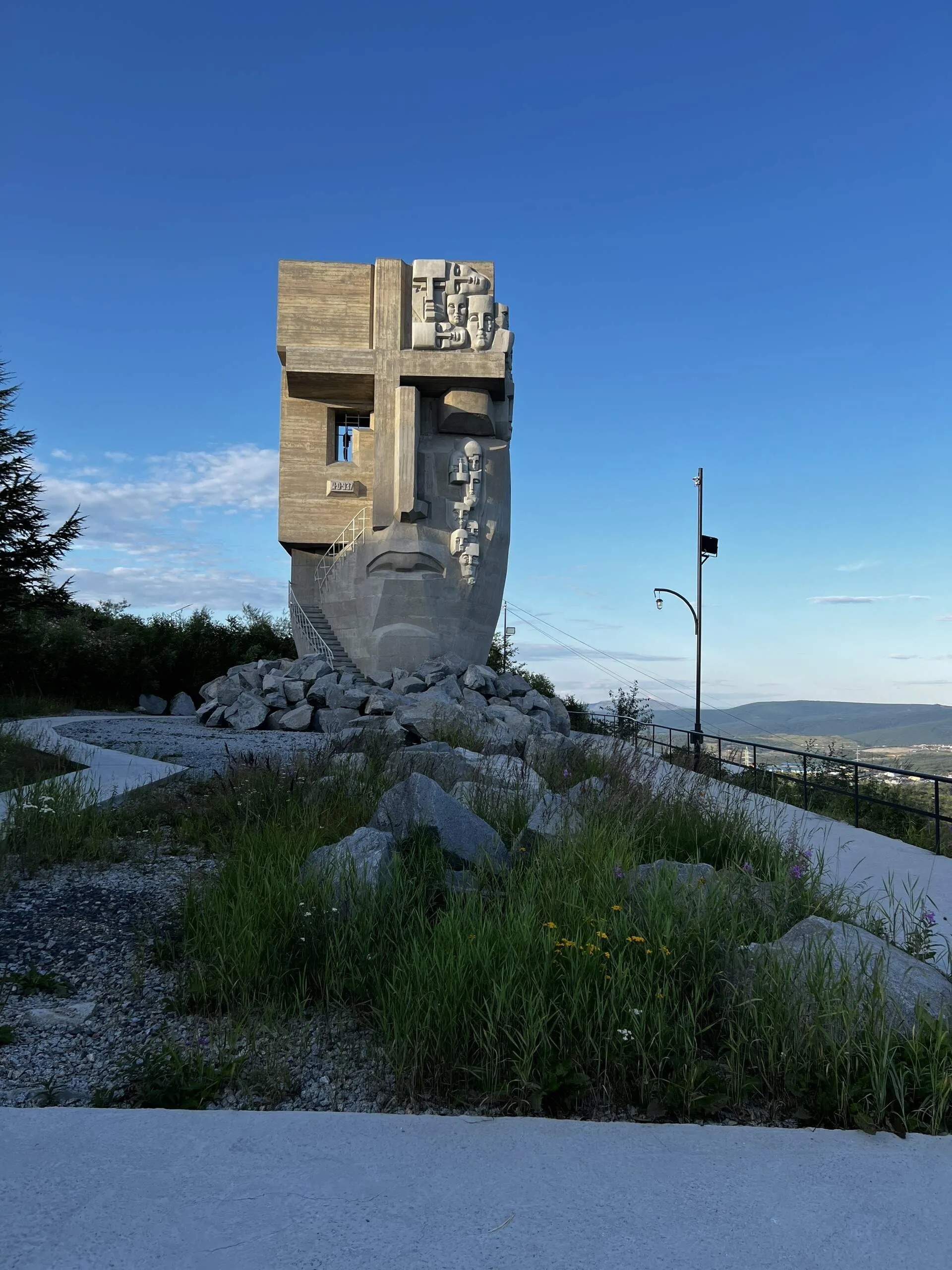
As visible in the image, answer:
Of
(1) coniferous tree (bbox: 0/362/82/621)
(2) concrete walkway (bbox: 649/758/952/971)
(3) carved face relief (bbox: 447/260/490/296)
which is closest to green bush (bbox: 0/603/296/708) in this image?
(1) coniferous tree (bbox: 0/362/82/621)

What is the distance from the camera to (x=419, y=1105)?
3.29 metres

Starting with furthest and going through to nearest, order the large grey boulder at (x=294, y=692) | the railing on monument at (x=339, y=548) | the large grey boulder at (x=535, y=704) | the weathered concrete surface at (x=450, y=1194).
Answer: the railing on monument at (x=339, y=548) → the large grey boulder at (x=535, y=704) → the large grey boulder at (x=294, y=692) → the weathered concrete surface at (x=450, y=1194)

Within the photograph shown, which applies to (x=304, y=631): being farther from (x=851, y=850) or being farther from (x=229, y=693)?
(x=851, y=850)

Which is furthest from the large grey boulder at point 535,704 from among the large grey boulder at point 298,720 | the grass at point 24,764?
the grass at point 24,764

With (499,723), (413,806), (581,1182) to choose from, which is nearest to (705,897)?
(581,1182)

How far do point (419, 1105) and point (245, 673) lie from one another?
65.7 ft

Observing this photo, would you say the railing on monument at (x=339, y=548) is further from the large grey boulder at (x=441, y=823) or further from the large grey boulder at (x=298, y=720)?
the large grey boulder at (x=441, y=823)

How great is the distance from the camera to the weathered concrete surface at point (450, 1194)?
2389mm

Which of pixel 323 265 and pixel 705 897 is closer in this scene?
pixel 705 897

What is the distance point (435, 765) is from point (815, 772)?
7774 millimetres

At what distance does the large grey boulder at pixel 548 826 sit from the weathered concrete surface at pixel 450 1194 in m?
2.70

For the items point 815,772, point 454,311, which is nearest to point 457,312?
point 454,311

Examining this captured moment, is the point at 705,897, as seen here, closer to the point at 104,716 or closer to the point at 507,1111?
the point at 507,1111

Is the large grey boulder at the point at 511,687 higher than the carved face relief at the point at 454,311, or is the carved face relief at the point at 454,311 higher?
the carved face relief at the point at 454,311
